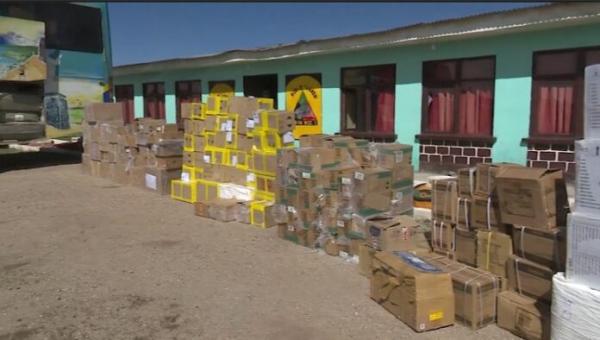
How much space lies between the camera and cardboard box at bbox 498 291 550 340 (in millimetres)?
3768

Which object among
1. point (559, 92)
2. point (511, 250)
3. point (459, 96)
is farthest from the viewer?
point (459, 96)

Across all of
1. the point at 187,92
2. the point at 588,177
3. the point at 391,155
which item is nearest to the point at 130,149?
the point at 391,155

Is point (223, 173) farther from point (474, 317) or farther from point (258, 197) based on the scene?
point (474, 317)

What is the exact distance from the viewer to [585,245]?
3.44 m

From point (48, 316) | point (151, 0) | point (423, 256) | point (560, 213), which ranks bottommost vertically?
point (48, 316)

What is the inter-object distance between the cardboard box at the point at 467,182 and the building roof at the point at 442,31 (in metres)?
5.07

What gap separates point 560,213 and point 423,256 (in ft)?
4.32

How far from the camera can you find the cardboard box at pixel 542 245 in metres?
3.85

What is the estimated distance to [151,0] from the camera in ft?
11.7

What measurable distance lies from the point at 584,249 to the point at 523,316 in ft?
2.62

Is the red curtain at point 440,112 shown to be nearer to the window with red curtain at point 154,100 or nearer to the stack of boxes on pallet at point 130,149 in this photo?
the stack of boxes on pallet at point 130,149

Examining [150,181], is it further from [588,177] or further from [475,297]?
[588,177]

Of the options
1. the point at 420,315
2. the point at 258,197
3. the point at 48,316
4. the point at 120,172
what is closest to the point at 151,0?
the point at 48,316

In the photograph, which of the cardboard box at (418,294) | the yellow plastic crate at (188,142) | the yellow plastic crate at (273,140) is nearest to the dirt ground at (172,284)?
the cardboard box at (418,294)
